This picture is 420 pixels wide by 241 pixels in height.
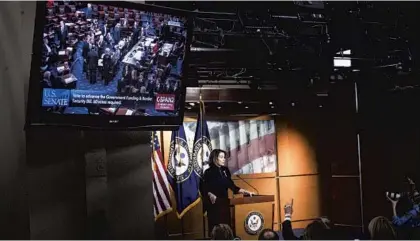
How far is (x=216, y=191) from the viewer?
806cm

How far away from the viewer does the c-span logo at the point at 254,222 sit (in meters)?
8.91

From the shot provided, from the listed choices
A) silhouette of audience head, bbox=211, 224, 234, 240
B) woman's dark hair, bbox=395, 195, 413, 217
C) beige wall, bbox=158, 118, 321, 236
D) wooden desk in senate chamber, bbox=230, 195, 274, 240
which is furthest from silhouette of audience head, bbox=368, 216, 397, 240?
beige wall, bbox=158, 118, 321, 236

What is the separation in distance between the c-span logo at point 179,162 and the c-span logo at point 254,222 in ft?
4.54

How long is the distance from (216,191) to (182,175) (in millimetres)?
972

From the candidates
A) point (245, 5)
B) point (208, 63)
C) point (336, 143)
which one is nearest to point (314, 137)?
point (336, 143)

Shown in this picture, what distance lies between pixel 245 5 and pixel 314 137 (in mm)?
6192

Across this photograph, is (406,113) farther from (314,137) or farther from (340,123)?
(314,137)

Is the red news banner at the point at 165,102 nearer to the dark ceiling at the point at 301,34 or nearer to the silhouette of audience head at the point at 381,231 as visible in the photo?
the dark ceiling at the point at 301,34

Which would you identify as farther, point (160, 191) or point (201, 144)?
point (201, 144)

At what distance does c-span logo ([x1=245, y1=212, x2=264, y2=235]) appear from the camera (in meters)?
8.91

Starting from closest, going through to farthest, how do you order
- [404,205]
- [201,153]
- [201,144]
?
[404,205], [201,144], [201,153]

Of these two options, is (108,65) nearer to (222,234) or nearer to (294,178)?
(222,234)

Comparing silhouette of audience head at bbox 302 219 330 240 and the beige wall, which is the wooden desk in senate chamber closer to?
the beige wall

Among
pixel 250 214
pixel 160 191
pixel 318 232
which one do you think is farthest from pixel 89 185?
pixel 250 214
